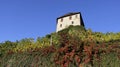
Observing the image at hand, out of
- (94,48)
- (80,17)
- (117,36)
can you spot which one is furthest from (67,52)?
(80,17)

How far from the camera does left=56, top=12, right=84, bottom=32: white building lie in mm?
52122

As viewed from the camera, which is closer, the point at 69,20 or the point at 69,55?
the point at 69,55

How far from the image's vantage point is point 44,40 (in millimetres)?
17938

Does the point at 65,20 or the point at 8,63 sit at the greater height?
the point at 65,20

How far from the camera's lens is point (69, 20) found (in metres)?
53.9

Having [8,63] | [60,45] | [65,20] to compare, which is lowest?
[8,63]

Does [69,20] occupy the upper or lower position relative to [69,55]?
upper

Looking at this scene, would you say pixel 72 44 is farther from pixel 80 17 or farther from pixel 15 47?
pixel 80 17

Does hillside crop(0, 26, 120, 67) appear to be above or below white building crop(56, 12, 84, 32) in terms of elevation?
below

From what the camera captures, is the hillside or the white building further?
the white building

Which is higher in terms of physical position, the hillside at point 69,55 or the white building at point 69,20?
the white building at point 69,20

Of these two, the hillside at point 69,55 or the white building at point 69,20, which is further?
the white building at point 69,20

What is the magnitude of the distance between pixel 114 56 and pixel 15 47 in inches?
341

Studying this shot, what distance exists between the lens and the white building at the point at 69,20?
171 ft
